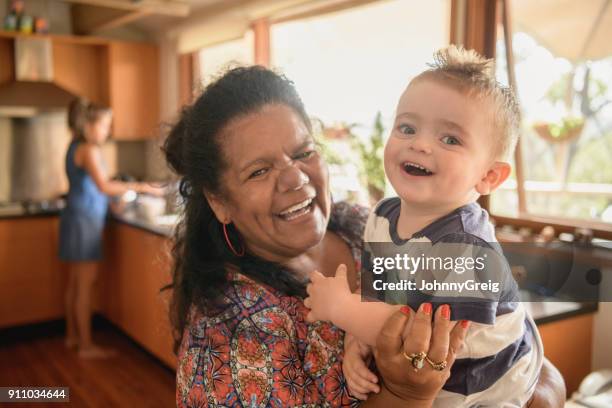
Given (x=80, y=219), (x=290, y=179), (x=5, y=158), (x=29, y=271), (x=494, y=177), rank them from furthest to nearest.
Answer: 1. (x=5, y=158)
2. (x=29, y=271)
3. (x=80, y=219)
4. (x=290, y=179)
5. (x=494, y=177)

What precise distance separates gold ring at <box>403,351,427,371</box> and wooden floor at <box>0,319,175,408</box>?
7.56ft

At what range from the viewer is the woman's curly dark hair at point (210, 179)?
96cm

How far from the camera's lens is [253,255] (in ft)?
3.40

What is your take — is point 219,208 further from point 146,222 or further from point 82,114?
point 82,114

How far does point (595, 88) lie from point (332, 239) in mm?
1464

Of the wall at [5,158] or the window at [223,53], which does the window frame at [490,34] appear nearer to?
the window at [223,53]

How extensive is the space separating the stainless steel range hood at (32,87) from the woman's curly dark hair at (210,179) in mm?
3169

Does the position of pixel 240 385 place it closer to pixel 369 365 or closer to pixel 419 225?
pixel 369 365

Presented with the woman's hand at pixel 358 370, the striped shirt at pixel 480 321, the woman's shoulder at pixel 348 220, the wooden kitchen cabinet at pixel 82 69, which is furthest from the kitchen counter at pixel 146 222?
the striped shirt at pixel 480 321

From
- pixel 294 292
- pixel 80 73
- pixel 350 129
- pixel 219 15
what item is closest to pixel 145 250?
pixel 350 129

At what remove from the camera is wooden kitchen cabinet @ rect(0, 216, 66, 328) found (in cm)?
340

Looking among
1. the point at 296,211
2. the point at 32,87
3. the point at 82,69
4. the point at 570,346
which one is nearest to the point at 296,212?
the point at 296,211

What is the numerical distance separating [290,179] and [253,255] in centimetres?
18

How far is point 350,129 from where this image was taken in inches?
96.1
